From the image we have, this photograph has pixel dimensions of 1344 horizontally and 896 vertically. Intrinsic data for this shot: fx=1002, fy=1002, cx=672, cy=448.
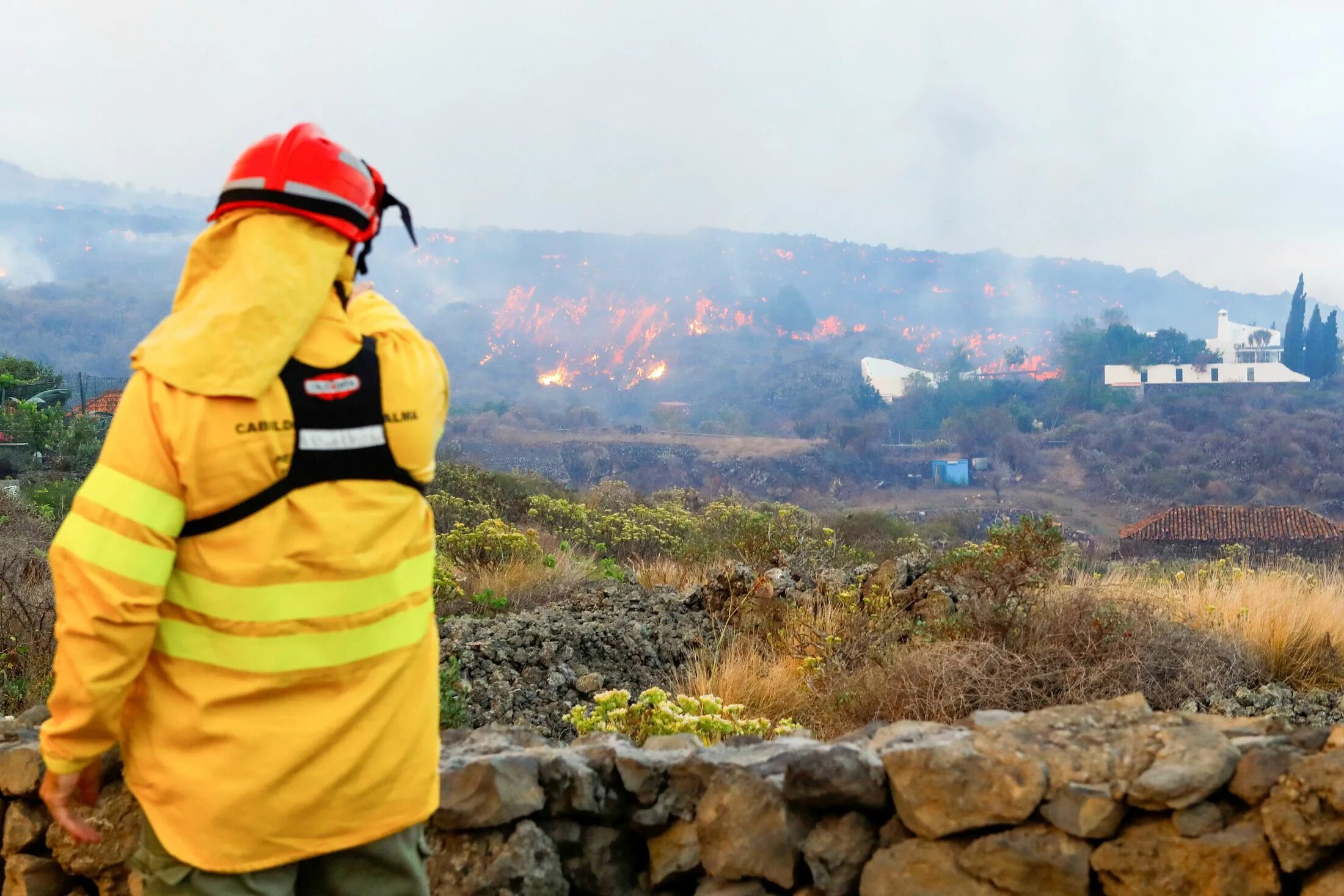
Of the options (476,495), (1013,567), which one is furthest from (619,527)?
(1013,567)

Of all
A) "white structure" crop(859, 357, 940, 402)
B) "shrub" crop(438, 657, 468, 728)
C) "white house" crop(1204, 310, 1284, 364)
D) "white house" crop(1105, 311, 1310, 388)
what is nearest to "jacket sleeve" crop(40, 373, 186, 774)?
"shrub" crop(438, 657, 468, 728)

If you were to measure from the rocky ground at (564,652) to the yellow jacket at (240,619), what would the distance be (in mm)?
3251

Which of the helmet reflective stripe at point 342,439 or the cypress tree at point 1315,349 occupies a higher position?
the cypress tree at point 1315,349

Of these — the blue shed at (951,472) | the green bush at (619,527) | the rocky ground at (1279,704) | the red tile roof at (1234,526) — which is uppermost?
the rocky ground at (1279,704)

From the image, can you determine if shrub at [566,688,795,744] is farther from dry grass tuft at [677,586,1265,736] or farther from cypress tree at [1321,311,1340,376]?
cypress tree at [1321,311,1340,376]

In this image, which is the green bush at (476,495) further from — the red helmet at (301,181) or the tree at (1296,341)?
the tree at (1296,341)

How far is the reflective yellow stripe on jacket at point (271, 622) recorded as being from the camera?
1.69m

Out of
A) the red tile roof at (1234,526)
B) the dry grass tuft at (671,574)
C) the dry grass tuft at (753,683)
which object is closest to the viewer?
the dry grass tuft at (753,683)

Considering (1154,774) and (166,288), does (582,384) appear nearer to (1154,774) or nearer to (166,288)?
(166,288)

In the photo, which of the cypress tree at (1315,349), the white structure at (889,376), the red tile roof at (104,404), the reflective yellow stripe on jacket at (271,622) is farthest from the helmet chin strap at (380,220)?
the white structure at (889,376)

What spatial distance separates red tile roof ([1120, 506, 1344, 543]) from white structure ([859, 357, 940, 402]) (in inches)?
2217

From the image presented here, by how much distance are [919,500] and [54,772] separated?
58.0 meters

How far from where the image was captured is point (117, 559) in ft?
5.25

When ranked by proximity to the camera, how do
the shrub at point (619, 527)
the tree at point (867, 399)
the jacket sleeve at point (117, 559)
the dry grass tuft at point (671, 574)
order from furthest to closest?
the tree at point (867, 399) < the shrub at point (619, 527) < the dry grass tuft at point (671, 574) < the jacket sleeve at point (117, 559)
